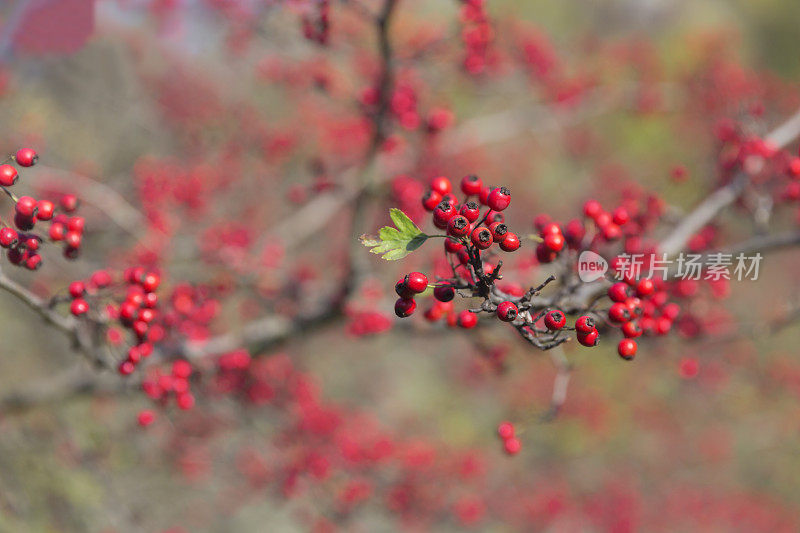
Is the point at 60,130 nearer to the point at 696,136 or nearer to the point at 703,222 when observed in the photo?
the point at 703,222

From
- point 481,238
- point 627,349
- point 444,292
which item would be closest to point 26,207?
point 444,292

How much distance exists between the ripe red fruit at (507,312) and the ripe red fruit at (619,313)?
437 mm

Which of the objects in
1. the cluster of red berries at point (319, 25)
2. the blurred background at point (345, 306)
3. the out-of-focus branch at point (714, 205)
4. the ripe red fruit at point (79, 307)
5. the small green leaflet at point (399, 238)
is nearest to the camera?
the small green leaflet at point (399, 238)

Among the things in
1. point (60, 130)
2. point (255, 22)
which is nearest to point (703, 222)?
point (255, 22)

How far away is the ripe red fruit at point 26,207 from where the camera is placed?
6.37 ft

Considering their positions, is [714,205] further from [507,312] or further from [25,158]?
[25,158]

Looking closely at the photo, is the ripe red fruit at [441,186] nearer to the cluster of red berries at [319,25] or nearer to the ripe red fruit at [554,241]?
the ripe red fruit at [554,241]

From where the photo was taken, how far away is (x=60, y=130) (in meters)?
10.2

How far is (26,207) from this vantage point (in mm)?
1950

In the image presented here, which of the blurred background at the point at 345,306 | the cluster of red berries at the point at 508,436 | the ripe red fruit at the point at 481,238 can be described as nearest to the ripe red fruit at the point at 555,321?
the ripe red fruit at the point at 481,238

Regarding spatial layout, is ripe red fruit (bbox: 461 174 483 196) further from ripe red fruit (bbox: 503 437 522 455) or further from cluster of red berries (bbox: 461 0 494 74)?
cluster of red berries (bbox: 461 0 494 74)

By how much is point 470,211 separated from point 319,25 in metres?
2.31

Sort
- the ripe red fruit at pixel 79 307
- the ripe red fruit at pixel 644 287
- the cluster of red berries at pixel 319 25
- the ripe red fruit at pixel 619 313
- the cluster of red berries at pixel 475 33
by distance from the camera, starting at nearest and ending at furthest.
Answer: the ripe red fruit at pixel 619 313
the ripe red fruit at pixel 644 287
the ripe red fruit at pixel 79 307
the cluster of red berries at pixel 319 25
the cluster of red berries at pixel 475 33

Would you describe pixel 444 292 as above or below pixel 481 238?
below
